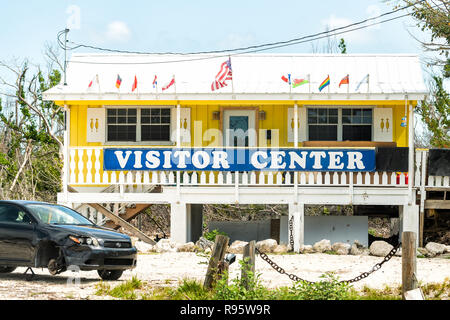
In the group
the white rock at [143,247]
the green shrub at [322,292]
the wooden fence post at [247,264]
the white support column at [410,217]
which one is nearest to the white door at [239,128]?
the white rock at [143,247]

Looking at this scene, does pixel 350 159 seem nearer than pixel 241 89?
Yes

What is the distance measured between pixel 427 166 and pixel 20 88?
19402 millimetres

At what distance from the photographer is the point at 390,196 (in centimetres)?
2169

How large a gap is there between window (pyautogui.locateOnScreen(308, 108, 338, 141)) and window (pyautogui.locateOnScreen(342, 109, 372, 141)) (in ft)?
0.93

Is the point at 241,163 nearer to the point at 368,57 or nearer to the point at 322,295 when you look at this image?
the point at 368,57

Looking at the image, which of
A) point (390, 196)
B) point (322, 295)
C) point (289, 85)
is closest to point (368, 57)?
point (289, 85)

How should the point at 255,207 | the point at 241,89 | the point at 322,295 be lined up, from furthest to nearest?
1. the point at 255,207
2. the point at 241,89
3. the point at 322,295

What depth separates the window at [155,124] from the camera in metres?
23.4

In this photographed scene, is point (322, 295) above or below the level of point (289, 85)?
below

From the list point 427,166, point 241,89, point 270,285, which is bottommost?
point 270,285

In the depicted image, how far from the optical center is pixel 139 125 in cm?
2347

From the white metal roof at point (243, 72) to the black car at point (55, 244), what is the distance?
7672 mm

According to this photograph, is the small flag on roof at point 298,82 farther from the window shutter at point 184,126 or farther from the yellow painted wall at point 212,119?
the window shutter at point 184,126

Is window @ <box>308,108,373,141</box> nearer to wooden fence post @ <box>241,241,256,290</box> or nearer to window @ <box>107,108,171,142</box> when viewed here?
window @ <box>107,108,171,142</box>
